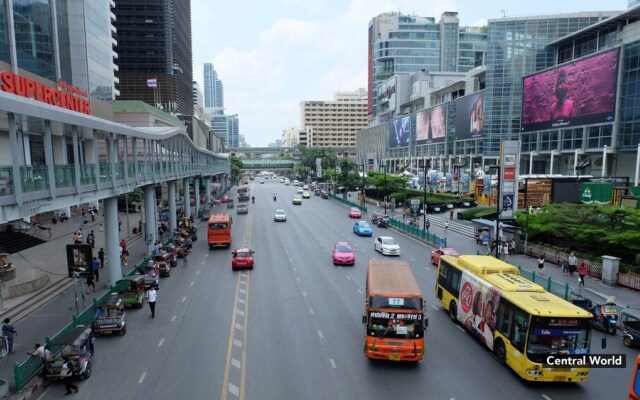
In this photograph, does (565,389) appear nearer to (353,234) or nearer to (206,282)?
(206,282)

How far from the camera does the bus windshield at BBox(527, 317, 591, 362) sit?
13.4 metres

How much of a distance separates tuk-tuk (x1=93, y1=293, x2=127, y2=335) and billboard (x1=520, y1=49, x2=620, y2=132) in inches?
2714

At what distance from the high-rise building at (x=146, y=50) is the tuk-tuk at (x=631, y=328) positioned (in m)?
128

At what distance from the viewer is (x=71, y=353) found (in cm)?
1446

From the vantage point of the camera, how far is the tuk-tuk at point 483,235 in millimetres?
39281

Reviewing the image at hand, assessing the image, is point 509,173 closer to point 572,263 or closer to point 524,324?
point 572,263

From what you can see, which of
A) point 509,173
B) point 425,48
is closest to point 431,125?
point 425,48

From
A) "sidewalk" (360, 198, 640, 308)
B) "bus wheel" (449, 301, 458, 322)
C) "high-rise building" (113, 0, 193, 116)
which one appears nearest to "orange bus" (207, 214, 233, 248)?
"sidewalk" (360, 198, 640, 308)

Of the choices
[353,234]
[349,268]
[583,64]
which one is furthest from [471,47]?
[349,268]

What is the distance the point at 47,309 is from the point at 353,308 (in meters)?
15.3

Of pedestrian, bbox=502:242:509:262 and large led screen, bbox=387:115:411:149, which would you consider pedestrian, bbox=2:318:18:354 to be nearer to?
pedestrian, bbox=502:242:509:262

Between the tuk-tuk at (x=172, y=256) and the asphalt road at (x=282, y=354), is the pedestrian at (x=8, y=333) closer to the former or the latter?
the asphalt road at (x=282, y=354)

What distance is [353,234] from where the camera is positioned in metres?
47.5

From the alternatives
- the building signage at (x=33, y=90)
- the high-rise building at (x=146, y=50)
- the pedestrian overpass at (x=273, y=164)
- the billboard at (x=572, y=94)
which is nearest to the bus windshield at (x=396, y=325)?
the building signage at (x=33, y=90)
